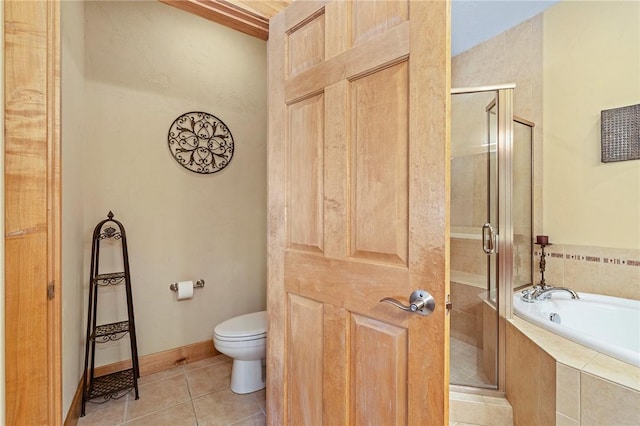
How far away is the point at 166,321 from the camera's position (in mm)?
2287

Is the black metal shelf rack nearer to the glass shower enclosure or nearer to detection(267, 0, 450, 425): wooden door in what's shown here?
detection(267, 0, 450, 425): wooden door

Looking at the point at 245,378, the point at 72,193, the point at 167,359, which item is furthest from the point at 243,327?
the point at 72,193

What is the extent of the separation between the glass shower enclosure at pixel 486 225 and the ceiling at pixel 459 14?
0.70 m

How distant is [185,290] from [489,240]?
7.17 ft

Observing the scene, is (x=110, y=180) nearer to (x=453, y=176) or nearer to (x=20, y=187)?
(x=20, y=187)

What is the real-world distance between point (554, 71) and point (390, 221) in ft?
7.51

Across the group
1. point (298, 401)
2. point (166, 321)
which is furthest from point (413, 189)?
point (166, 321)

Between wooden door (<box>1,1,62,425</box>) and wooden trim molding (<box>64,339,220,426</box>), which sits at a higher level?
wooden door (<box>1,1,62,425</box>)

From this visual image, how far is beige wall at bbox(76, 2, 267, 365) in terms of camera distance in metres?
2.06

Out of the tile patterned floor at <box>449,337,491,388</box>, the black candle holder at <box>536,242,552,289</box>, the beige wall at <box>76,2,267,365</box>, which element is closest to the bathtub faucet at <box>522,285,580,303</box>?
the black candle holder at <box>536,242,552,289</box>

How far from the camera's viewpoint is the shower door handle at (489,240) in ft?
6.29

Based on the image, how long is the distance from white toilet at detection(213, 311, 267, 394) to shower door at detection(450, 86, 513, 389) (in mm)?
1243

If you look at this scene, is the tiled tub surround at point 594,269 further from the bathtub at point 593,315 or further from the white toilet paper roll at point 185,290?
the white toilet paper roll at point 185,290

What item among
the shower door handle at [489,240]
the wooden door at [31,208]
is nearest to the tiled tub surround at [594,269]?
the shower door handle at [489,240]
